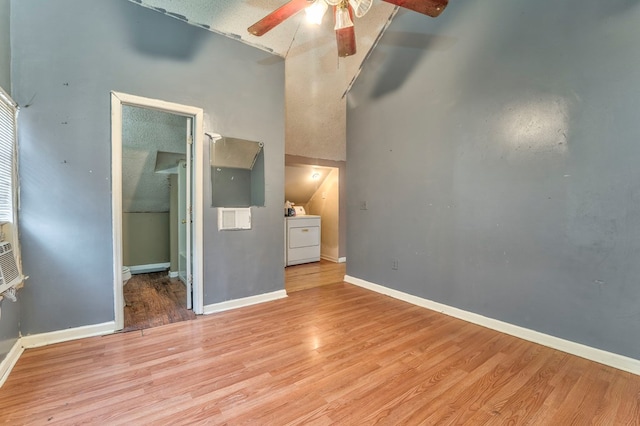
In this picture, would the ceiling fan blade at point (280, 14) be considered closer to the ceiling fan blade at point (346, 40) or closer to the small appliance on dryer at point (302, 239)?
the ceiling fan blade at point (346, 40)

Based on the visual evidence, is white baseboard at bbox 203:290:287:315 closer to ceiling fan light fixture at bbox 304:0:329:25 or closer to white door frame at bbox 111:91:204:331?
white door frame at bbox 111:91:204:331

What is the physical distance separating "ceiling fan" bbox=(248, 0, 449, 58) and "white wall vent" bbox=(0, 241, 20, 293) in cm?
212

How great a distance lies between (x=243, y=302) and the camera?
2.89 meters

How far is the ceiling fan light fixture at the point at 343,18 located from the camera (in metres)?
1.80

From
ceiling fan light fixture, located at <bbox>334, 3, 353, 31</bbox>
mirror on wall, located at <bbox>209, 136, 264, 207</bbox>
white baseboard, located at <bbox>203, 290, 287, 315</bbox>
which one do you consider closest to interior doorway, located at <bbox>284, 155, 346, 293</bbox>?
white baseboard, located at <bbox>203, 290, 287, 315</bbox>

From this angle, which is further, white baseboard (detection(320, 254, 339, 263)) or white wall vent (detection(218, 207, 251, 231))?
white baseboard (detection(320, 254, 339, 263))

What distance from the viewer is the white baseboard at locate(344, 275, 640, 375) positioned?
6.04ft

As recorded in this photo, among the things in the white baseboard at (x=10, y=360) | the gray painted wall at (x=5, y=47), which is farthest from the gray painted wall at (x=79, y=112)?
the white baseboard at (x=10, y=360)

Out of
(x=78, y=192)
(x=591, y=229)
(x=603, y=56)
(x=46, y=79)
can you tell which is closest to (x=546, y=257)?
(x=591, y=229)

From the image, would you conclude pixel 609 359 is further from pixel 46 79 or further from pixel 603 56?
pixel 46 79

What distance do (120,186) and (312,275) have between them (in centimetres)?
270

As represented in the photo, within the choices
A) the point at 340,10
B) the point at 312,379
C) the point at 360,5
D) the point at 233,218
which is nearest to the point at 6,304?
the point at 233,218

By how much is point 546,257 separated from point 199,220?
9.83 feet

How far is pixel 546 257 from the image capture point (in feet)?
7.09
